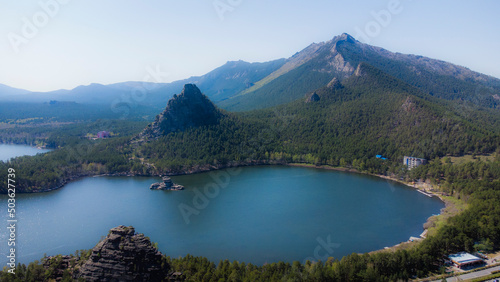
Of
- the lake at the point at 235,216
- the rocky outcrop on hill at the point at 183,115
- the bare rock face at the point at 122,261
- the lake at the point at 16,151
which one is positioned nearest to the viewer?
the bare rock face at the point at 122,261

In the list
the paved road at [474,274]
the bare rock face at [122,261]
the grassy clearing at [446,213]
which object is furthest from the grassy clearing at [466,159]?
the bare rock face at [122,261]

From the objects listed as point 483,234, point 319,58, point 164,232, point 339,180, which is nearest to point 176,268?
point 164,232

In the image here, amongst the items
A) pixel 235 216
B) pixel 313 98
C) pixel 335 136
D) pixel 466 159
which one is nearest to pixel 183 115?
pixel 335 136

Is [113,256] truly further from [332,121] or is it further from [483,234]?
[332,121]

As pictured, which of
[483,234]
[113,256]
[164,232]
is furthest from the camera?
[164,232]

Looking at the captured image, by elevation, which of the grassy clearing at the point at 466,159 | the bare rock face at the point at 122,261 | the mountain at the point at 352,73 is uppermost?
the mountain at the point at 352,73

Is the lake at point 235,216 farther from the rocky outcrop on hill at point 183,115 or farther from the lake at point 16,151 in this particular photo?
the lake at point 16,151
